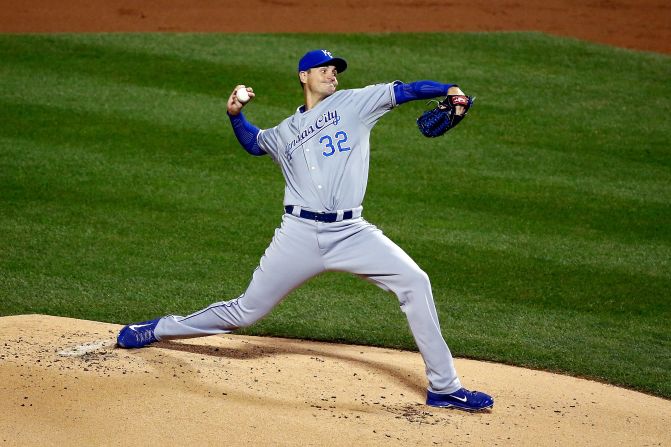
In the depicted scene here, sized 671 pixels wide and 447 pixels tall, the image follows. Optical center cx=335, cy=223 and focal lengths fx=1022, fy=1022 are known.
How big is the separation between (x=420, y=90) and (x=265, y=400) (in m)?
1.79

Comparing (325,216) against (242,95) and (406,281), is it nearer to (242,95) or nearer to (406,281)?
(406,281)

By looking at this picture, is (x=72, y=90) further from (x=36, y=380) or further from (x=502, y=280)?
(x=36, y=380)

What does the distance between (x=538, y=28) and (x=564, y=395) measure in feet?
32.6

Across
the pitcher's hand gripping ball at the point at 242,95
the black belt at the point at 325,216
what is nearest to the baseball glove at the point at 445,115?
the black belt at the point at 325,216

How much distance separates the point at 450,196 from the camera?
31.4 feet

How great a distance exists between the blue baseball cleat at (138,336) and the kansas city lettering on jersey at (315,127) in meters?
1.31

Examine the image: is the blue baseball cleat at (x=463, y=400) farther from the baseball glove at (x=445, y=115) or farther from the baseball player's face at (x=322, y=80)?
the baseball player's face at (x=322, y=80)

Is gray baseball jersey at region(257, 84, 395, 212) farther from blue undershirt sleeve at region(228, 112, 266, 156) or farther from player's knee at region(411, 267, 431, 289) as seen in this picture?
player's knee at region(411, 267, 431, 289)

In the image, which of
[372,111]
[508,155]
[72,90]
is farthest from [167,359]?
[72,90]

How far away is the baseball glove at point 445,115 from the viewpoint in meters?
Answer: 5.05

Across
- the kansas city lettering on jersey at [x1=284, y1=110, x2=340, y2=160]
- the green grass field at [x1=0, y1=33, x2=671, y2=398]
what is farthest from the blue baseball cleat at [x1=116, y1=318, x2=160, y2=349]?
the kansas city lettering on jersey at [x1=284, y1=110, x2=340, y2=160]

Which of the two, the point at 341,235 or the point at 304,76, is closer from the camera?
the point at 341,235

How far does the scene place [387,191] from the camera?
381 inches

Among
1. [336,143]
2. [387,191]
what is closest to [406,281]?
[336,143]
